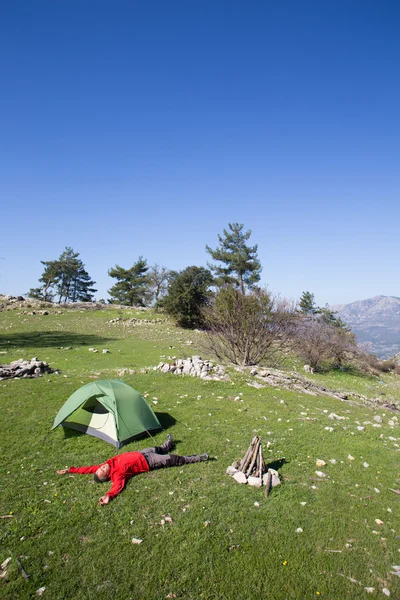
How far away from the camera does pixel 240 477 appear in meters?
7.63

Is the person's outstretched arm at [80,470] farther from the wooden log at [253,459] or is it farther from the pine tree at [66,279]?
the pine tree at [66,279]

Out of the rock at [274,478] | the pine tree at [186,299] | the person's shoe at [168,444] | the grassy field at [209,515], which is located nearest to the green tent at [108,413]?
the grassy field at [209,515]

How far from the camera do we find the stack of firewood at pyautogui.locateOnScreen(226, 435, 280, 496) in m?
7.49

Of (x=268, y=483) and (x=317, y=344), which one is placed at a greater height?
(x=317, y=344)

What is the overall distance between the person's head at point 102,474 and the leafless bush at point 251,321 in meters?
14.2

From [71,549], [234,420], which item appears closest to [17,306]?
[234,420]

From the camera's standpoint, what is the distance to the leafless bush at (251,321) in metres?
20.9

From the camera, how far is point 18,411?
1178 centimetres

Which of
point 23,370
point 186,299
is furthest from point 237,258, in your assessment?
point 23,370

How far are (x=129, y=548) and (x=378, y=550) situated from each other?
4.25m

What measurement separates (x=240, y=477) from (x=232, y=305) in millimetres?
14133

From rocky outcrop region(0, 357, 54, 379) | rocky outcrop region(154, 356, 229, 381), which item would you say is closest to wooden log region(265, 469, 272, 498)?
rocky outcrop region(154, 356, 229, 381)

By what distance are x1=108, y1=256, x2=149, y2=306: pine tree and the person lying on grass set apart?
2515 inches

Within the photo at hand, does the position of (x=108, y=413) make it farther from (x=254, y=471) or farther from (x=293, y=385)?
(x=293, y=385)
